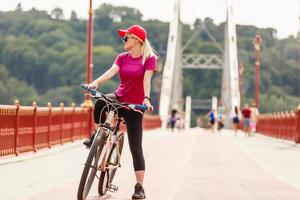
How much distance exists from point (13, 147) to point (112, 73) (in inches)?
309

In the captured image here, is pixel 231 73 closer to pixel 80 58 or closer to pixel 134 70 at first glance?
pixel 80 58

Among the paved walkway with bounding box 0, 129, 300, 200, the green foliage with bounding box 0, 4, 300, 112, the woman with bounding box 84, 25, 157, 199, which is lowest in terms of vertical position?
the paved walkway with bounding box 0, 129, 300, 200

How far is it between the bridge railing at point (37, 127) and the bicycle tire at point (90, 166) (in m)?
7.12

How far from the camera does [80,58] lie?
497ft

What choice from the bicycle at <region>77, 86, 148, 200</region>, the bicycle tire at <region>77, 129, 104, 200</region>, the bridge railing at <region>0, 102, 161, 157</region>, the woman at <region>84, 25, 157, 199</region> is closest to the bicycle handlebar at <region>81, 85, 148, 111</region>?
the bicycle at <region>77, 86, 148, 200</region>

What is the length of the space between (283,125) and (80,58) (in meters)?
119

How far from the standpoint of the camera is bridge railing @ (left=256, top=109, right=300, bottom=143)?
28.9 m

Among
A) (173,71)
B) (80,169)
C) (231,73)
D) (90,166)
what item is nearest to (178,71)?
(173,71)

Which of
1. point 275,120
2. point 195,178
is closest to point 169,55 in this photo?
point 275,120

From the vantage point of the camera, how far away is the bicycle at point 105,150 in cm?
866

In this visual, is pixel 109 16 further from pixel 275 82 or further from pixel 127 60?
pixel 127 60

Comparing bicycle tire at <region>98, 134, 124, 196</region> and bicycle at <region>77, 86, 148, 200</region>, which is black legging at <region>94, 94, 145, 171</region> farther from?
bicycle tire at <region>98, 134, 124, 196</region>

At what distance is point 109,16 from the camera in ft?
638

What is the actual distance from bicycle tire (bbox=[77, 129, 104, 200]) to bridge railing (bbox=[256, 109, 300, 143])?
20.1 meters
